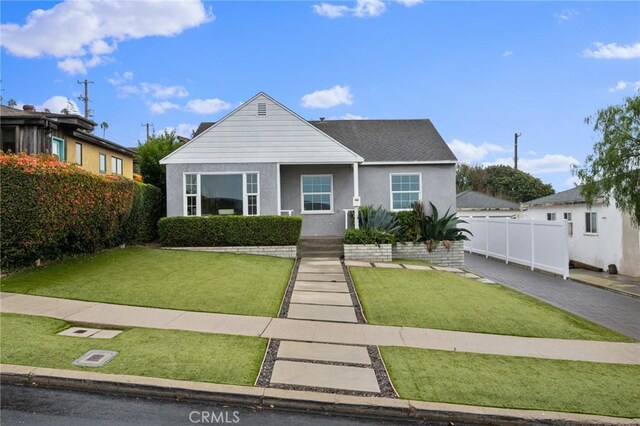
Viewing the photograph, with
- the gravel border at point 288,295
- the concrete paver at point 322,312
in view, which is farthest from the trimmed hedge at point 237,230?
the concrete paver at point 322,312

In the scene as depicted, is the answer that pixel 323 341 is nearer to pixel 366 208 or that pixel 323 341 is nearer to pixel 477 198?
pixel 366 208

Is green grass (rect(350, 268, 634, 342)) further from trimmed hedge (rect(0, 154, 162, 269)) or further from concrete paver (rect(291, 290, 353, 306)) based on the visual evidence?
trimmed hedge (rect(0, 154, 162, 269))

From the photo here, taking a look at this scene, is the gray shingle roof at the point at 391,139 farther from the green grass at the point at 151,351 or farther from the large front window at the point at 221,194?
the green grass at the point at 151,351

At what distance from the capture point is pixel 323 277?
1156 cm

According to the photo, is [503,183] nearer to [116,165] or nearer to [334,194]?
[334,194]

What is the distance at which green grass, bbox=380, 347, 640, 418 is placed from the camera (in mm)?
4605

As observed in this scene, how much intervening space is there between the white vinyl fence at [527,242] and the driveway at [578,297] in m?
0.46

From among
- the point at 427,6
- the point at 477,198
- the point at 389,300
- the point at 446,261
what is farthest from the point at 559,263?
the point at 477,198

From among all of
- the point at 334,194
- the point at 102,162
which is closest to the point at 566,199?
the point at 334,194

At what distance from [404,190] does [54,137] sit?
49.1 feet

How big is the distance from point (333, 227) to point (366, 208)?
213cm

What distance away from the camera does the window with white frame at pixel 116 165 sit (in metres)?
23.7

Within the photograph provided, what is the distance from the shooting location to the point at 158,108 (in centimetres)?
2381

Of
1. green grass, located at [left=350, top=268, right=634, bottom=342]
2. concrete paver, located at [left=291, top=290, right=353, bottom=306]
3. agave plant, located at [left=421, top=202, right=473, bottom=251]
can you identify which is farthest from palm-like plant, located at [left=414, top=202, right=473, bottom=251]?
concrete paver, located at [left=291, top=290, right=353, bottom=306]
